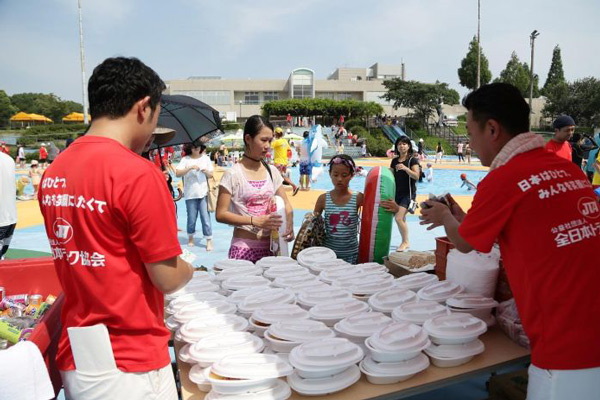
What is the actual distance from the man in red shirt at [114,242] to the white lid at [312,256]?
1.68 m

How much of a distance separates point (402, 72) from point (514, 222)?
7097 cm

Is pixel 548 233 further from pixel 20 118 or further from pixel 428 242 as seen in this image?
pixel 20 118

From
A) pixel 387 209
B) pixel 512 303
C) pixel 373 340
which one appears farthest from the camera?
pixel 387 209

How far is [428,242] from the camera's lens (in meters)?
7.55

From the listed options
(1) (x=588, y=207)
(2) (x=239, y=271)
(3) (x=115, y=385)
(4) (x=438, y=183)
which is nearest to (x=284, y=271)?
(2) (x=239, y=271)

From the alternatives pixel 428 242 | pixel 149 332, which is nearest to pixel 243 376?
pixel 149 332

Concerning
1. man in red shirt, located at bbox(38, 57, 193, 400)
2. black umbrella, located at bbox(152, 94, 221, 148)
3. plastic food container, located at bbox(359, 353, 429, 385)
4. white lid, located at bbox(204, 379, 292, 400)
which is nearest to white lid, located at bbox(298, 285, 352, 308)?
Answer: plastic food container, located at bbox(359, 353, 429, 385)

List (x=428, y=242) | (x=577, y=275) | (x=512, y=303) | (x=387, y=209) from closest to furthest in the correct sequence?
(x=577, y=275) → (x=512, y=303) → (x=387, y=209) → (x=428, y=242)

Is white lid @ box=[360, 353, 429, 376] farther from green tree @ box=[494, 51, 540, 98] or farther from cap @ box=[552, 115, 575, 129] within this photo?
green tree @ box=[494, 51, 540, 98]

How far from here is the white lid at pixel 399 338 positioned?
1.74 meters

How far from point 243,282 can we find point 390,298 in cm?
87

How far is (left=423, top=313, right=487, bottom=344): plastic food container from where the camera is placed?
6.11ft

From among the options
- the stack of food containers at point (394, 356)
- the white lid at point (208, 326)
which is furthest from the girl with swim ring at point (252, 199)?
the stack of food containers at point (394, 356)

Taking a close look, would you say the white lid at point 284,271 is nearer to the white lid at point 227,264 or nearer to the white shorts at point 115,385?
the white lid at point 227,264
